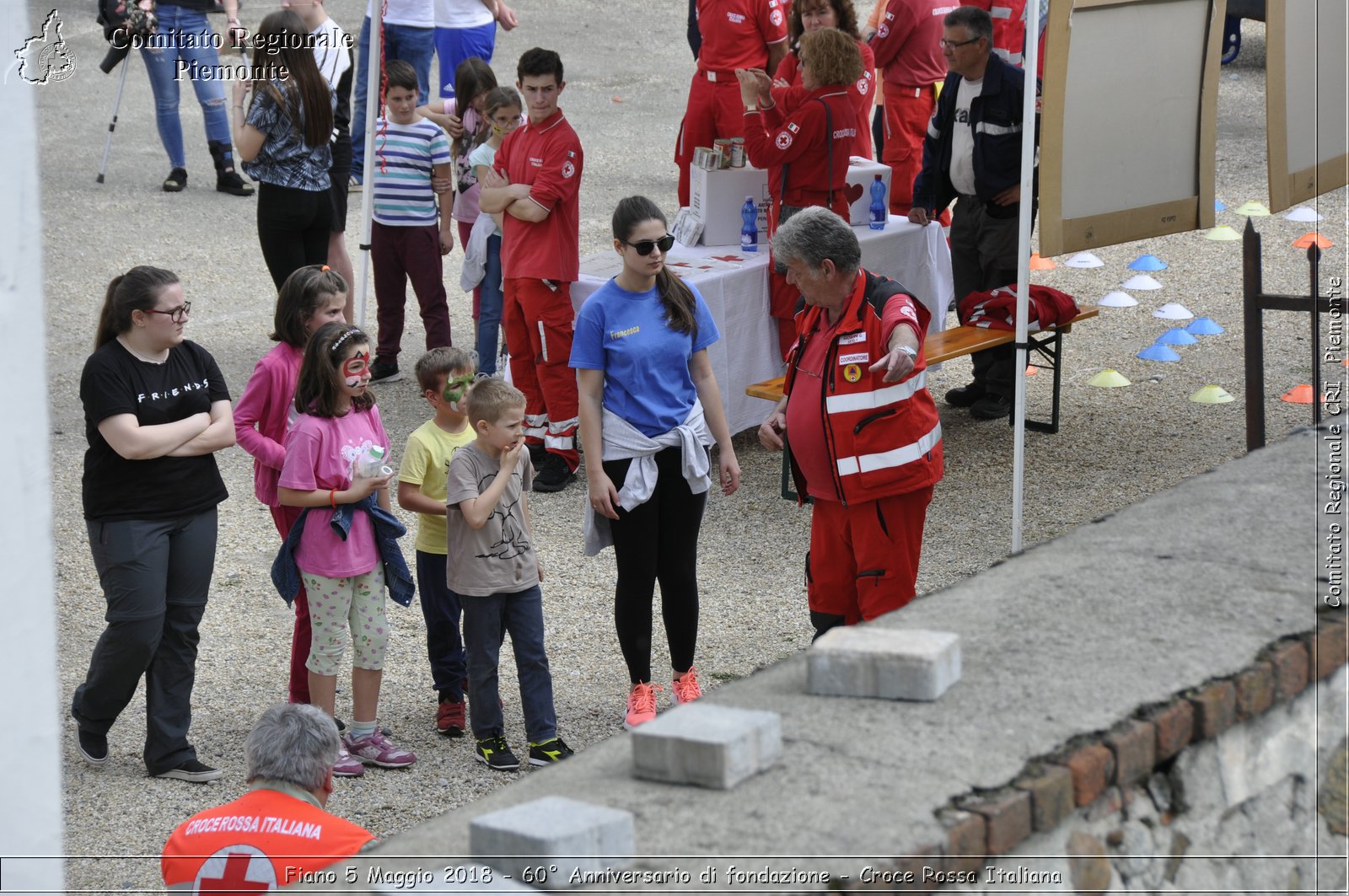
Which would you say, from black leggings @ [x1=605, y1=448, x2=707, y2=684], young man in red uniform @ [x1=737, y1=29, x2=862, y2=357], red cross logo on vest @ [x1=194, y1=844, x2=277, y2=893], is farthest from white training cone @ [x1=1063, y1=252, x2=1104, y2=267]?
red cross logo on vest @ [x1=194, y1=844, x2=277, y2=893]

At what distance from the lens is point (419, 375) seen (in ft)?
16.8

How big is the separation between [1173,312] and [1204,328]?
39 centimetres

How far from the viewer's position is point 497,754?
4.97 meters

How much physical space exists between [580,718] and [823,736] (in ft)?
9.62

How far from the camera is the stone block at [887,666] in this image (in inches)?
103

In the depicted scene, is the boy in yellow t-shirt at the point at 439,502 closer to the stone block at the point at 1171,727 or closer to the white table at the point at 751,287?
the white table at the point at 751,287

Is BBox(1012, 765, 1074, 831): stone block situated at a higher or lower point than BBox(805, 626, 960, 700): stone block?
lower

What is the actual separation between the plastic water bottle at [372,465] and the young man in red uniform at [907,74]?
6593 mm

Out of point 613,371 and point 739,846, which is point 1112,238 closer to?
point 613,371

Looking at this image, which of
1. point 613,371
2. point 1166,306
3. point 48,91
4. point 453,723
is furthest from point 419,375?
point 48,91

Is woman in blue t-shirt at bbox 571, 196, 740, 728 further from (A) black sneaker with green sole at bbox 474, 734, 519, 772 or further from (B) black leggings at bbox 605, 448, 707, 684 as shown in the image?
(A) black sneaker with green sole at bbox 474, 734, 519, 772

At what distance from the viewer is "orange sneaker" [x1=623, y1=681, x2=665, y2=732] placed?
5.21m

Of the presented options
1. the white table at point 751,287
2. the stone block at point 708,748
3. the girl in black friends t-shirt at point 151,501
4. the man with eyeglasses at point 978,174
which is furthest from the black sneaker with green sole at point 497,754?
the man with eyeglasses at point 978,174

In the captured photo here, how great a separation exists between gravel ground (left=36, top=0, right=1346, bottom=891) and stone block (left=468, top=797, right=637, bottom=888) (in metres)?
2.56
